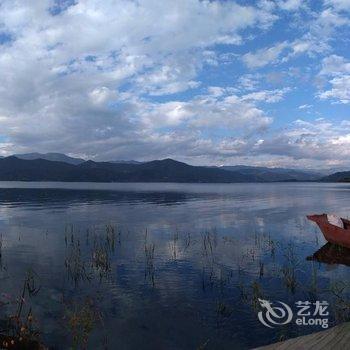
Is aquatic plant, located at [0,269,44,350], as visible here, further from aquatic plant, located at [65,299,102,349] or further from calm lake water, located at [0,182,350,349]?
aquatic plant, located at [65,299,102,349]

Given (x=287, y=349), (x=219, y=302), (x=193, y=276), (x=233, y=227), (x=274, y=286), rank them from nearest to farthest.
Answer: (x=287, y=349) < (x=219, y=302) < (x=274, y=286) < (x=193, y=276) < (x=233, y=227)

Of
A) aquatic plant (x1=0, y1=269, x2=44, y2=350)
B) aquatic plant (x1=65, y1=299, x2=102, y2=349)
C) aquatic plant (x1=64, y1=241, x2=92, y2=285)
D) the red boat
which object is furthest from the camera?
the red boat

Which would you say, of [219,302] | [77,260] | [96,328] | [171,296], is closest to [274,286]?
[219,302]

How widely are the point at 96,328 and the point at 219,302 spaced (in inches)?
247

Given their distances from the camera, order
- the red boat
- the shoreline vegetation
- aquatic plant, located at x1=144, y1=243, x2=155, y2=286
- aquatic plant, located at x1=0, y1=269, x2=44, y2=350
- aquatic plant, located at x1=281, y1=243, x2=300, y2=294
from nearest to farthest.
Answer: aquatic plant, located at x1=0, y1=269, x2=44, y2=350 < the shoreline vegetation < aquatic plant, located at x1=281, y1=243, x2=300, y2=294 < aquatic plant, located at x1=144, y1=243, x2=155, y2=286 < the red boat

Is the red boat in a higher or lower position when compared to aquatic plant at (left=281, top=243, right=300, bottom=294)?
higher

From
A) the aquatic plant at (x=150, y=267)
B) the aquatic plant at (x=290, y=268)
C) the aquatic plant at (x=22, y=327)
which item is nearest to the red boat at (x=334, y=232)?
the aquatic plant at (x=290, y=268)

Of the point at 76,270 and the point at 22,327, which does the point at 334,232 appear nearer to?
the point at 76,270

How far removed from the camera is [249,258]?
1121 inches

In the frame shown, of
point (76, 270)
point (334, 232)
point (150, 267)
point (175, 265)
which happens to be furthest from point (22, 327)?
point (334, 232)

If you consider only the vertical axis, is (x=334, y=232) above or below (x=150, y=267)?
above

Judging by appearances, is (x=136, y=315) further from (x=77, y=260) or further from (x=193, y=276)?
(x=77, y=260)

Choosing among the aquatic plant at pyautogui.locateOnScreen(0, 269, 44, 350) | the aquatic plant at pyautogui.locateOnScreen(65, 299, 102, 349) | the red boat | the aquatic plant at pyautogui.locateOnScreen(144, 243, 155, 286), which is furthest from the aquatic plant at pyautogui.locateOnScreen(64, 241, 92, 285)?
the red boat

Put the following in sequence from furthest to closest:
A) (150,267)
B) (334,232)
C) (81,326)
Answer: (334,232) → (150,267) → (81,326)
